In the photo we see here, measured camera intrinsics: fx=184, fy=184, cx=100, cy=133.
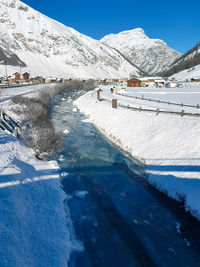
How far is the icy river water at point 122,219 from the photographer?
9.28 metres

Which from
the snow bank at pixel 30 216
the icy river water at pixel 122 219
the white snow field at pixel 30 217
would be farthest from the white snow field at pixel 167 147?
the snow bank at pixel 30 216

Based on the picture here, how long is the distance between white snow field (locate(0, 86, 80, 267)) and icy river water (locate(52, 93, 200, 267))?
0.77m

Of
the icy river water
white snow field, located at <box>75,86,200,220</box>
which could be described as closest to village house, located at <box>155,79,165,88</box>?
white snow field, located at <box>75,86,200,220</box>

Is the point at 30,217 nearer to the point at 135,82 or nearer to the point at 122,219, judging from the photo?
the point at 122,219

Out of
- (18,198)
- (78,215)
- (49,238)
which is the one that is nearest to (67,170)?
(78,215)

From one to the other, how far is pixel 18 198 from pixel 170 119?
1845 cm

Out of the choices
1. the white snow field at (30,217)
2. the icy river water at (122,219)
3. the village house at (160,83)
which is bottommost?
the icy river water at (122,219)

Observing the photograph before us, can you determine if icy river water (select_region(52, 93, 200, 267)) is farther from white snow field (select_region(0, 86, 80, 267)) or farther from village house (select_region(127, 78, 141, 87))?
village house (select_region(127, 78, 141, 87))

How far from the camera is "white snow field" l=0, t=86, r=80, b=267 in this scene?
753cm

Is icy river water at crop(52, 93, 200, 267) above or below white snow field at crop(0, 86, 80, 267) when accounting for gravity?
below

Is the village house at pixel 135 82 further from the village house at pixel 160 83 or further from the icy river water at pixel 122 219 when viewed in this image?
the icy river water at pixel 122 219

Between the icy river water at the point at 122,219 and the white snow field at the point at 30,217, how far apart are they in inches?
30.5

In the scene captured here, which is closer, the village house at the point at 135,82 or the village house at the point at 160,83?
the village house at the point at 160,83

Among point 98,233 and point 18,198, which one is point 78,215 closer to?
point 98,233
